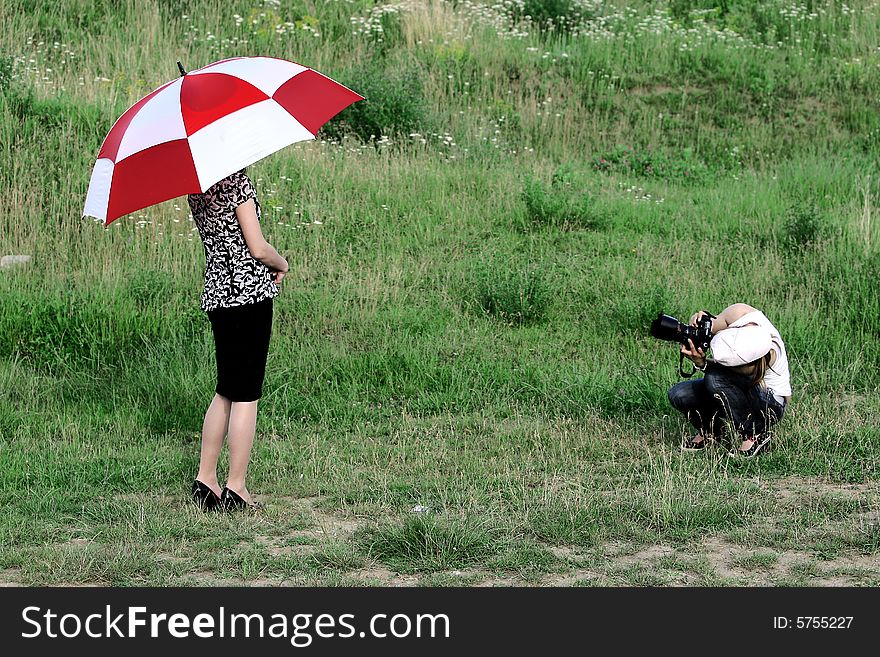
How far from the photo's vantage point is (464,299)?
8.89m

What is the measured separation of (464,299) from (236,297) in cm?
379

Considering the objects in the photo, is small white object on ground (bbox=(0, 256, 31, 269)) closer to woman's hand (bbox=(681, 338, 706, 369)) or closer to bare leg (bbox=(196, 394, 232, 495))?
bare leg (bbox=(196, 394, 232, 495))

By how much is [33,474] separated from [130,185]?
2007 mm

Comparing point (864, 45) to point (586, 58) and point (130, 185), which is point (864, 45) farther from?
point (130, 185)

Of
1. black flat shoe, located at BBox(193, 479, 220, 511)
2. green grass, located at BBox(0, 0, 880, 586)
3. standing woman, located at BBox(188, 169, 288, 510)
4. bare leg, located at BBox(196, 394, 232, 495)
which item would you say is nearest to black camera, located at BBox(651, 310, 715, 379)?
green grass, located at BBox(0, 0, 880, 586)

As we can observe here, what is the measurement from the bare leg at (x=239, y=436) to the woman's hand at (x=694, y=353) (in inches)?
97.0

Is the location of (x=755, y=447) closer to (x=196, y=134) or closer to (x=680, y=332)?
(x=680, y=332)

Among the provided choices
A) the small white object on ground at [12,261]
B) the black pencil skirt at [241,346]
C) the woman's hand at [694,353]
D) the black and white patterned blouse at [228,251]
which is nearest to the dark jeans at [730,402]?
the woman's hand at [694,353]

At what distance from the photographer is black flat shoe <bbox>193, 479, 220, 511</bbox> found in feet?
18.7

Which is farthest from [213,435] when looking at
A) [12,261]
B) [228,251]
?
[12,261]

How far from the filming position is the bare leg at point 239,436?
18.1ft

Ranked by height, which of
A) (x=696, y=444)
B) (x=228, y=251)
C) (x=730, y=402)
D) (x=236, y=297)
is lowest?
(x=696, y=444)

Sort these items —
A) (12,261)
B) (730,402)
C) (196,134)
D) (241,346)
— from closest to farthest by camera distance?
(196,134)
(241,346)
(730,402)
(12,261)

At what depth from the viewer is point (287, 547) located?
17.3 feet
